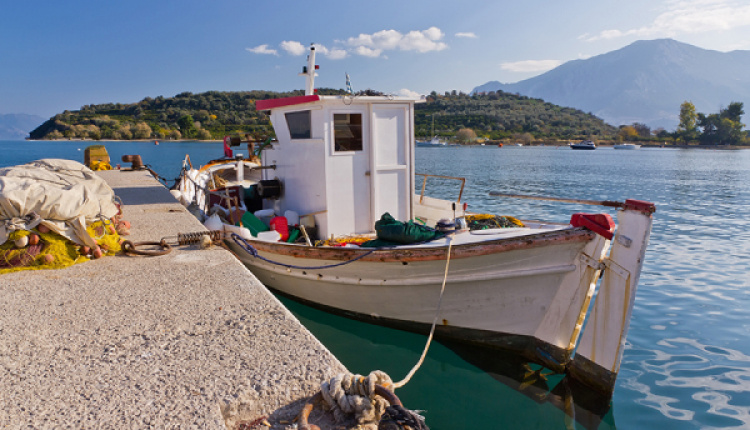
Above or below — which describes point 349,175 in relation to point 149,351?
above

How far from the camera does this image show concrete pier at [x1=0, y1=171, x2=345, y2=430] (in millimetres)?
2150

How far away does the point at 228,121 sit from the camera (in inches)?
4205

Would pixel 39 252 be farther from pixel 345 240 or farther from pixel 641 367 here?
pixel 641 367

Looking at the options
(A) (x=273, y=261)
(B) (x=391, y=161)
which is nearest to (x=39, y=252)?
(A) (x=273, y=261)

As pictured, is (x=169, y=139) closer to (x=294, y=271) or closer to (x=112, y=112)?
(x=112, y=112)

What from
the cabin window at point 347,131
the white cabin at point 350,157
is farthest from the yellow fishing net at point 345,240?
the cabin window at point 347,131

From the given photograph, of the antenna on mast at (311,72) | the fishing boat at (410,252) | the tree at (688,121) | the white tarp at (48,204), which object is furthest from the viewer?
the tree at (688,121)

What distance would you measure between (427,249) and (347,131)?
2259 mm

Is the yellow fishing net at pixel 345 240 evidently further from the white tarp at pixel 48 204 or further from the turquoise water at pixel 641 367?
the white tarp at pixel 48 204

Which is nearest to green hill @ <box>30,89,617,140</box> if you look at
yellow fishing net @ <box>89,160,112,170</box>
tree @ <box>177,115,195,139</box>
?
tree @ <box>177,115,195,139</box>

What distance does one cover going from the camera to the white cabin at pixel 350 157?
6.48 metres

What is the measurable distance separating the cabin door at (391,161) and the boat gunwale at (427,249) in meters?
1.29

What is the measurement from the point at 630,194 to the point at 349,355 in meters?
21.0

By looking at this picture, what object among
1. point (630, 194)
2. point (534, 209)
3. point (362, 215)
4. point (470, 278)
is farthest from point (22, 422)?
point (630, 194)
